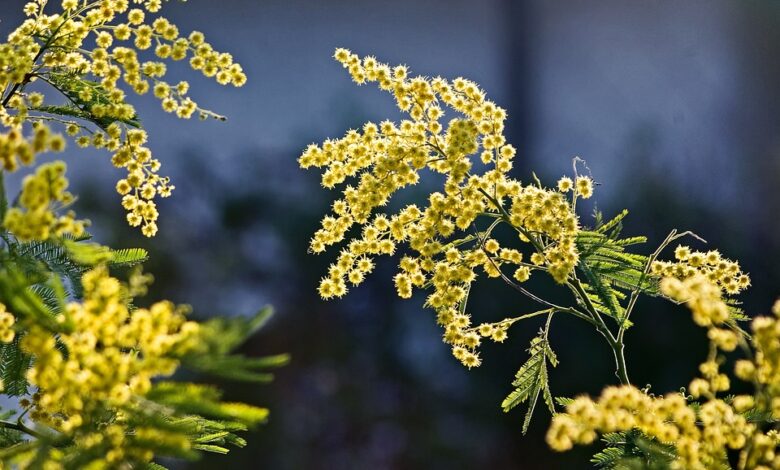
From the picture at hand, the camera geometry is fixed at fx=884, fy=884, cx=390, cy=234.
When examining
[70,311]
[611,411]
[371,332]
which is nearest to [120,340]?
[70,311]

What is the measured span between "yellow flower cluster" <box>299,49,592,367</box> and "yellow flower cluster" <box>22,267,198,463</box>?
68cm

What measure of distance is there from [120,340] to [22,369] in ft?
2.09

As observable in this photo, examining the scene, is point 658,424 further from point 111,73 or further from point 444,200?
point 111,73

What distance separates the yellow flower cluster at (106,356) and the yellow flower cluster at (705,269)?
3.04ft

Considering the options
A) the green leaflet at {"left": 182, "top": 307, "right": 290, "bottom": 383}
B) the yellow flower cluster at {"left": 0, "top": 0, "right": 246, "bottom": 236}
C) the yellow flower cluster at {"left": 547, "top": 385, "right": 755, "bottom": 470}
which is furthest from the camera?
the yellow flower cluster at {"left": 0, "top": 0, "right": 246, "bottom": 236}

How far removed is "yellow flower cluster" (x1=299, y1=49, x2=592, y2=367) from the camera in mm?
1505

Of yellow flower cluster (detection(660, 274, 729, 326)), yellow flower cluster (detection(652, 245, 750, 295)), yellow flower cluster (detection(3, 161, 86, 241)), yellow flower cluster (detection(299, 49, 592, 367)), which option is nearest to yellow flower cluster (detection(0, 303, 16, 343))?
yellow flower cluster (detection(3, 161, 86, 241))

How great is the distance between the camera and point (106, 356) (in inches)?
34.9

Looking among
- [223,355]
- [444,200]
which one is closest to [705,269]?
[444,200]

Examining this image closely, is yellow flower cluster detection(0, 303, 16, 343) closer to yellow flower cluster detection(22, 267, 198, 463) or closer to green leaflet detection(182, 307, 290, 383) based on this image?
yellow flower cluster detection(22, 267, 198, 463)

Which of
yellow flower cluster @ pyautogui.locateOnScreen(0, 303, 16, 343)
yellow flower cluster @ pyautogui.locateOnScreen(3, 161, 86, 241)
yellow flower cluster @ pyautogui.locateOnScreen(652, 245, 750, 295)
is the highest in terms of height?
yellow flower cluster @ pyautogui.locateOnScreen(652, 245, 750, 295)

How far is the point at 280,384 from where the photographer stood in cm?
572

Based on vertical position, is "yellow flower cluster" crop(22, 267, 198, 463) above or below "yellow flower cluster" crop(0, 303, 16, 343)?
below

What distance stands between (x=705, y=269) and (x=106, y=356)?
1.11m
